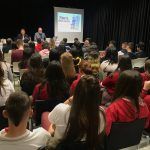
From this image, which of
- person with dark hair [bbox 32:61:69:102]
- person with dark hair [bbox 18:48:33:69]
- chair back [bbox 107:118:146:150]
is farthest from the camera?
person with dark hair [bbox 18:48:33:69]

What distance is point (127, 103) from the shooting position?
2404mm

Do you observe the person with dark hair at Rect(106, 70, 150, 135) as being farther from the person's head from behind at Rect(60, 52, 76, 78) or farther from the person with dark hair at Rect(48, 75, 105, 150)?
the person's head from behind at Rect(60, 52, 76, 78)

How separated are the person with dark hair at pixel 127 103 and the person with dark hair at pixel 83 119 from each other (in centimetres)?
33

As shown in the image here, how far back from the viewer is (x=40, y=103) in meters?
2.89

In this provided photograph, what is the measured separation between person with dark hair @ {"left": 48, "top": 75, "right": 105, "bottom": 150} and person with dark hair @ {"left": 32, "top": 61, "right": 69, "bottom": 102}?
1.03 meters

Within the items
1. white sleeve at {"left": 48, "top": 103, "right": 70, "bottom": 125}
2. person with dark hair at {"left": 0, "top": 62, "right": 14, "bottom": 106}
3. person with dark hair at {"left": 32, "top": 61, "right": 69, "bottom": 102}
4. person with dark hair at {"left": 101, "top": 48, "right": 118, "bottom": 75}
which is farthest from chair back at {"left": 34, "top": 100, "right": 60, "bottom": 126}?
person with dark hair at {"left": 101, "top": 48, "right": 118, "bottom": 75}

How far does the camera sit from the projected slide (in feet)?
39.7

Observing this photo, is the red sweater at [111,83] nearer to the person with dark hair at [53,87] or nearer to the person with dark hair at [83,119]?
the person with dark hair at [53,87]

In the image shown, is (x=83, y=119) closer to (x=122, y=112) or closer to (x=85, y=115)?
(x=85, y=115)

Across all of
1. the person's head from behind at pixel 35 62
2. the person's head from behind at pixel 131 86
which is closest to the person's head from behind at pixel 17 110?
the person's head from behind at pixel 131 86

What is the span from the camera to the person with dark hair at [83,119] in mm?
1928

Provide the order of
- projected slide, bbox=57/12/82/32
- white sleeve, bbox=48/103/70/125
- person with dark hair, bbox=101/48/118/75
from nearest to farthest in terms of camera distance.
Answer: white sleeve, bbox=48/103/70/125
person with dark hair, bbox=101/48/118/75
projected slide, bbox=57/12/82/32

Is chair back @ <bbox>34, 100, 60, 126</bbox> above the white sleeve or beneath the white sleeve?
beneath

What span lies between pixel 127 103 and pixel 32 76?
1795 millimetres
